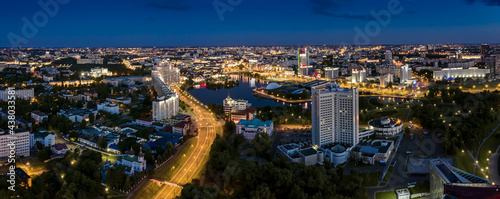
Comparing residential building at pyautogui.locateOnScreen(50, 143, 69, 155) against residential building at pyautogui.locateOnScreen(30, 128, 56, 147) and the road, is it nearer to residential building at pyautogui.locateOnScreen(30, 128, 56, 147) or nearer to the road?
residential building at pyautogui.locateOnScreen(30, 128, 56, 147)

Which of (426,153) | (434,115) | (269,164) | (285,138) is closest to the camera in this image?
(269,164)

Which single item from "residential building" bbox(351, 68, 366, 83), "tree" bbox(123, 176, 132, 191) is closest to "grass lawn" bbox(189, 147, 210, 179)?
"tree" bbox(123, 176, 132, 191)

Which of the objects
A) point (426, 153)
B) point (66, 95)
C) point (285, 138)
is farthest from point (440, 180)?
point (66, 95)

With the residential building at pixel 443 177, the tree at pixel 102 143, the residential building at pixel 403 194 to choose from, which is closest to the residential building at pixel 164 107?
the tree at pixel 102 143

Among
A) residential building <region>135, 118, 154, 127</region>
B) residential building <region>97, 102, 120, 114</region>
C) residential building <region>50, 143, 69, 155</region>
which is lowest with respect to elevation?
residential building <region>50, 143, 69, 155</region>

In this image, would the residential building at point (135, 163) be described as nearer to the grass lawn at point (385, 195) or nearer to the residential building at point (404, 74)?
the grass lawn at point (385, 195)

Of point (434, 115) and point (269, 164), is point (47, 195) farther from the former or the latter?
point (434, 115)
